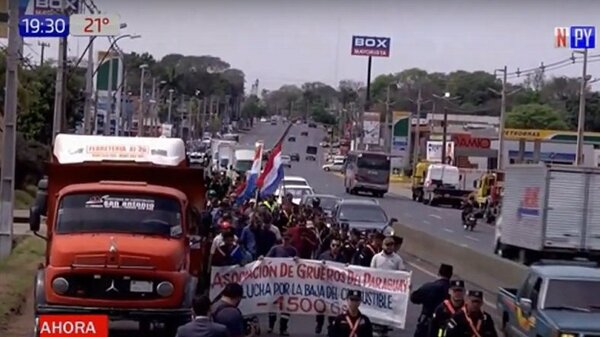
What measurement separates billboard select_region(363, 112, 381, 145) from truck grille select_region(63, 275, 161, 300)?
463 feet

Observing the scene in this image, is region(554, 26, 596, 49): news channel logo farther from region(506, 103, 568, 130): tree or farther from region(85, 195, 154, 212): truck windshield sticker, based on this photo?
region(506, 103, 568, 130): tree

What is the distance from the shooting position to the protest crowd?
11633 mm

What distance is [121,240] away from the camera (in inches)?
685

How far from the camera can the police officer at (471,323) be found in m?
13.5

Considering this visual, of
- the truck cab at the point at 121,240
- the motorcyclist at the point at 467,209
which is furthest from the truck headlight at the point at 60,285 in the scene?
the motorcyclist at the point at 467,209

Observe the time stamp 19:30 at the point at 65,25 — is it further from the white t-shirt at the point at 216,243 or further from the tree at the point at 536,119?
the tree at the point at 536,119

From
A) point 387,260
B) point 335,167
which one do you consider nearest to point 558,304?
point 387,260

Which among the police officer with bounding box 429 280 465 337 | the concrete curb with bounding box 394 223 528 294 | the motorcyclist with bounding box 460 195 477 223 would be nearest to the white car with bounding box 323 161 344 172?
the motorcyclist with bounding box 460 195 477 223

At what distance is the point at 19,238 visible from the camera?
3638cm

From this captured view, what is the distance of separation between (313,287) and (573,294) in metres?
4.05

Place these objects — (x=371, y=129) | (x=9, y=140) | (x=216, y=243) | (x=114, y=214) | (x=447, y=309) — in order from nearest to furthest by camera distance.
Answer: (x=447, y=309) → (x=114, y=214) → (x=216, y=243) → (x=9, y=140) → (x=371, y=129)

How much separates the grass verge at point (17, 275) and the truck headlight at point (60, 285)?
9.69 feet

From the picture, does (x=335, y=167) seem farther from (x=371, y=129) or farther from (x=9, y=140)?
(x=9, y=140)

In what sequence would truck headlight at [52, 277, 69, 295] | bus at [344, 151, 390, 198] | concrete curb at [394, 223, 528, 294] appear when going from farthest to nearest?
bus at [344, 151, 390, 198] < concrete curb at [394, 223, 528, 294] < truck headlight at [52, 277, 69, 295]
